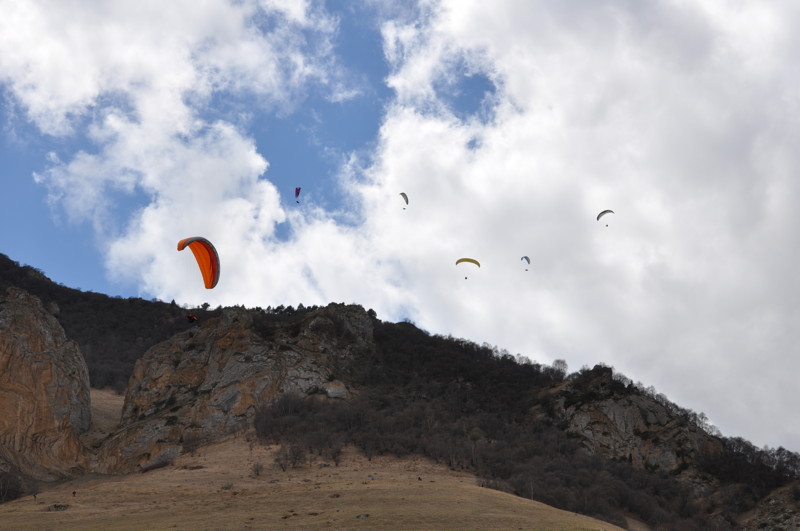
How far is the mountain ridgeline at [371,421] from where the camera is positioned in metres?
40.6

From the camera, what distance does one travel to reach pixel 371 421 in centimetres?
4694

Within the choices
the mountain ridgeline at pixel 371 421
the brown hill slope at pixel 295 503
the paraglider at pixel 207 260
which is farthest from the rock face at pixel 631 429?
A: the paraglider at pixel 207 260

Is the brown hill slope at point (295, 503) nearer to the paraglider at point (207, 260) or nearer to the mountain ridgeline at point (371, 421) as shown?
the mountain ridgeline at point (371, 421)

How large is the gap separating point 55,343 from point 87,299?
6324 centimetres

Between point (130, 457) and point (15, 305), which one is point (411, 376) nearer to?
point (130, 457)

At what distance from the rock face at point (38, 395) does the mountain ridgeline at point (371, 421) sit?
114 mm

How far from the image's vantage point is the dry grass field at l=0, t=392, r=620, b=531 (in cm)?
2402

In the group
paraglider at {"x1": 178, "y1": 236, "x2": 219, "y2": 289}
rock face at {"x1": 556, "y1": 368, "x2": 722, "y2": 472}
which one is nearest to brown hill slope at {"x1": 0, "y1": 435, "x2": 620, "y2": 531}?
paraglider at {"x1": 178, "y1": 236, "x2": 219, "y2": 289}

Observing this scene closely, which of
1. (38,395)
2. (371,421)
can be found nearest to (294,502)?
(371,421)

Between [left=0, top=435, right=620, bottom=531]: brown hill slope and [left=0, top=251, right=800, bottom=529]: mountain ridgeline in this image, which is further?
[left=0, top=251, right=800, bottom=529]: mountain ridgeline

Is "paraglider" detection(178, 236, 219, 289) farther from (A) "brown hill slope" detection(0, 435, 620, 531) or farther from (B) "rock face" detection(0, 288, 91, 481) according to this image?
(B) "rock face" detection(0, 288, 91, 481)

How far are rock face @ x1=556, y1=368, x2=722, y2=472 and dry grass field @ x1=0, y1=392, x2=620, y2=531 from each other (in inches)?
674

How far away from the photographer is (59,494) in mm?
34594

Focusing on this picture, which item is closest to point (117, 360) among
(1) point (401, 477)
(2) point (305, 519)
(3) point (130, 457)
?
(3) point (130, 457)
